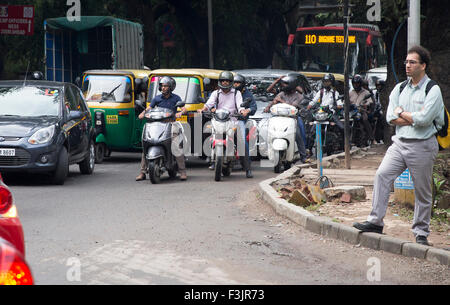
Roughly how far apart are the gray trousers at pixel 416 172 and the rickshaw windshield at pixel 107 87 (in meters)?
10.1

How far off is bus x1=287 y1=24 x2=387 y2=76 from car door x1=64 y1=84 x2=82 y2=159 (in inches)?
558

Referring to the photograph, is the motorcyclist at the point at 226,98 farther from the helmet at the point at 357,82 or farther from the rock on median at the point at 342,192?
the helmet at the point at 357,82

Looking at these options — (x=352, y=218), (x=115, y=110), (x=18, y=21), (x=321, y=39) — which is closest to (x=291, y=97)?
(x=115, y=110)

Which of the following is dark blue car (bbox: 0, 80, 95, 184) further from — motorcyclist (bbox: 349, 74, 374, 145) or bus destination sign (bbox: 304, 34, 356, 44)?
bus destination sign (bbox: 304, 34, 356, 44)

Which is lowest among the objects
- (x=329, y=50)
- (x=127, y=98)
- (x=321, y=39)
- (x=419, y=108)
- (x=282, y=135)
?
(x=282, y=135)

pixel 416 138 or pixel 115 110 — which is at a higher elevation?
pixel 416 138

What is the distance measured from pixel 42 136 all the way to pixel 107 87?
4747 millimetres

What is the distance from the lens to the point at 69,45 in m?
23.0

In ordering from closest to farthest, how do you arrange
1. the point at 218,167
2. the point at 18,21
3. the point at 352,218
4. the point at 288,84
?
1. the point at 352,218
2. the point at 218,167
3. the point at 288,84
4. the point at 18,21

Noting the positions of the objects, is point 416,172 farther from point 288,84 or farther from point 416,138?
point 288,84

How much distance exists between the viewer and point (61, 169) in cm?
1254

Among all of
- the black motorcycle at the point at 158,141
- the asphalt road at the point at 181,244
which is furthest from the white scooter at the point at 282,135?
the asphalt road at the point at 181,244

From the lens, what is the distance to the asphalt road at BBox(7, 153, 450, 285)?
632cm

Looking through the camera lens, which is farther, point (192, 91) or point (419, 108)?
point (192, 91)
